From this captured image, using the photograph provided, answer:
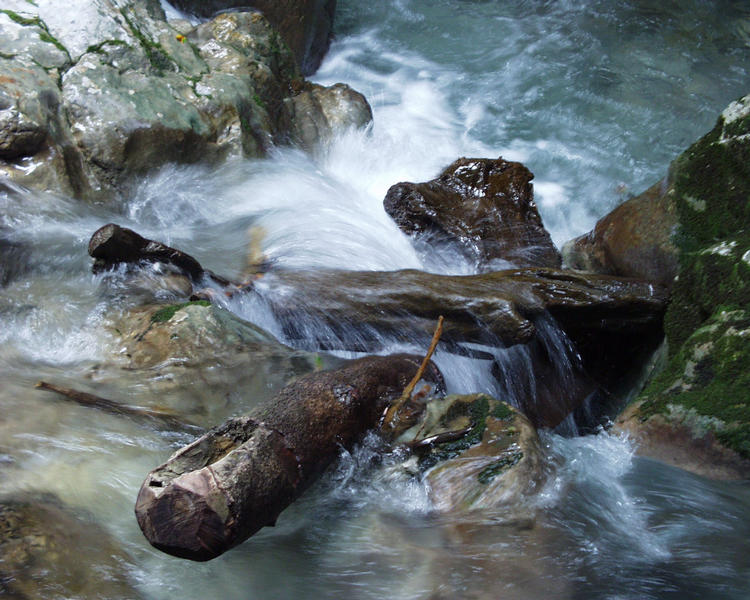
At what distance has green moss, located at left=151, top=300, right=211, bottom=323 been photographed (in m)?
3.68

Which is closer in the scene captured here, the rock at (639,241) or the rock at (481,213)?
the rock at (639,241)

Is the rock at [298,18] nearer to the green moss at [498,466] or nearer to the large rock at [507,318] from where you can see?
the large rock at [507,318]

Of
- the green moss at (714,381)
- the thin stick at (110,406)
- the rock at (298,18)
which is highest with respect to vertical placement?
the rock at (298,18)

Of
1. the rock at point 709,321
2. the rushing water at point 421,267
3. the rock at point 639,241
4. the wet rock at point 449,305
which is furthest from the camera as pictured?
the rock at point 639,241

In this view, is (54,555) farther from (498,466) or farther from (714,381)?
(714,381)

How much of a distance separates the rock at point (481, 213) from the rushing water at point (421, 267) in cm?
21

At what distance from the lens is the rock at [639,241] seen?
4.62m

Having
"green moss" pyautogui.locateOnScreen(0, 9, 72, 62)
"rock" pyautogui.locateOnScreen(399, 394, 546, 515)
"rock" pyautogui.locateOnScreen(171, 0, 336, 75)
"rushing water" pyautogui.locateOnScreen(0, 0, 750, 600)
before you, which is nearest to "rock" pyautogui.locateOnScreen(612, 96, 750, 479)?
"rushing water" pyautogui.locateOnScreen(0, 0, 750, 600)

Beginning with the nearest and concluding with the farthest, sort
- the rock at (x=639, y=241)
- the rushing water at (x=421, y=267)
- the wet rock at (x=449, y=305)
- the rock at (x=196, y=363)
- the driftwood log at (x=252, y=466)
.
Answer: the driftwood log at (x=252, y=466), the rushing water at (x=421, y=267), the rock at (x=196, y=363), the wet rock at (x=449, y=305), the rock at (x=639, y=241)

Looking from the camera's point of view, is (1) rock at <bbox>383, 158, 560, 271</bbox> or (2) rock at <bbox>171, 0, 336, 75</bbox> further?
(2) rock at <bbox>171, 0, 336, 75</bbox>

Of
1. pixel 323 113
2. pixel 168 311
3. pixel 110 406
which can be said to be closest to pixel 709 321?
pixel 168 311

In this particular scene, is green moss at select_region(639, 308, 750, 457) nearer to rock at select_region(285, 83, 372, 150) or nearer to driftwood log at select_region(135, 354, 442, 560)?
driftwood log at select_region(135, 354, 442, 560)

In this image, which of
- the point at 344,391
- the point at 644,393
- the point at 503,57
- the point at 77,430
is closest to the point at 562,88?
the point at 503,57

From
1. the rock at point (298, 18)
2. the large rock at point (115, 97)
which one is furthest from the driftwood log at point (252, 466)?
the rock at point (298, 18)
